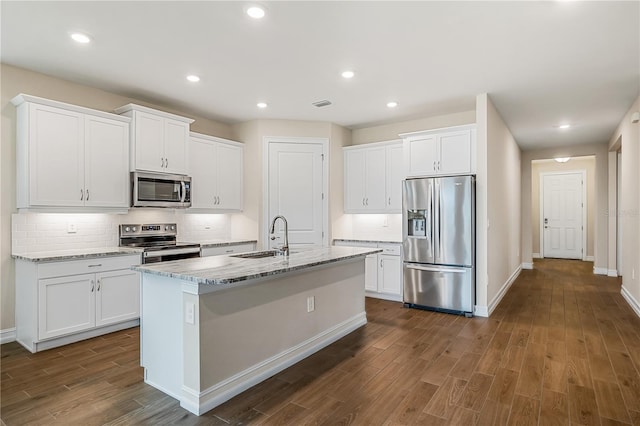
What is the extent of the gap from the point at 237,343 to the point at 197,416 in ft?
1.60

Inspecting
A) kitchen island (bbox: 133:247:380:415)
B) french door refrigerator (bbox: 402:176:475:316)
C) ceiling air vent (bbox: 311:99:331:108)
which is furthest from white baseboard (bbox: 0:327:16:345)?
french door refrigerator (bbox: 402:176:475:316)

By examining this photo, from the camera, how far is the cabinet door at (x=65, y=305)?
3219 mm

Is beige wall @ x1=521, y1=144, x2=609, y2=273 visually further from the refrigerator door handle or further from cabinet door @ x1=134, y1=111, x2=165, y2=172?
cabinet door @ x1=134, y1=111, x2=165, y2=172

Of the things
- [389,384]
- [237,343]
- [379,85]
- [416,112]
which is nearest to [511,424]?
[389,384]

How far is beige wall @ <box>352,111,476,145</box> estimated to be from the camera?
16.6 feet

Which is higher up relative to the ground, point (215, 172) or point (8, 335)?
point (215, 172)

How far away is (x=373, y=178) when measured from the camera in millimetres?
5570

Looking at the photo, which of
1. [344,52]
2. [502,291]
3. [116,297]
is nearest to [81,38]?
[344,52]

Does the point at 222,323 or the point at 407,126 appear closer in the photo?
the point at 222,323

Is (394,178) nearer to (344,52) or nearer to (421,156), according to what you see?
(421,156)

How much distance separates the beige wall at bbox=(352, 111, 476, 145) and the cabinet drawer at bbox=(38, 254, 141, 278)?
391cm

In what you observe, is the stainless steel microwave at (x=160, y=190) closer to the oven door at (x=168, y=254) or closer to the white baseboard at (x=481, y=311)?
the oven door at (x=168, y=254)

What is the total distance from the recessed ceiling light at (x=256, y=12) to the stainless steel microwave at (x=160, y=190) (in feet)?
7.86

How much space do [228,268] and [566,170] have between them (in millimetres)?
10132
